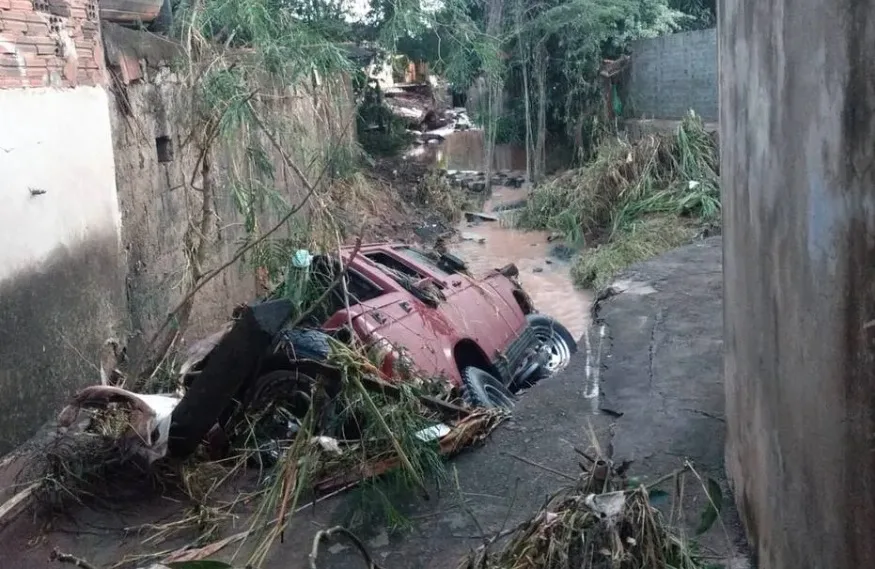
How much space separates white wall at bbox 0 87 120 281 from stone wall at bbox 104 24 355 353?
0.29m

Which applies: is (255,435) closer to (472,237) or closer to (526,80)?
(472,237)

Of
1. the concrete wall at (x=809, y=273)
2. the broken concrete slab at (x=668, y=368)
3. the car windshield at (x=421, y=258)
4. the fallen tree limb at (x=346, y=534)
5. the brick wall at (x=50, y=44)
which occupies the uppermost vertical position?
the brick wall at (x=50, y=44)

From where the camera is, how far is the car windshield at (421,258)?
7.74 meters

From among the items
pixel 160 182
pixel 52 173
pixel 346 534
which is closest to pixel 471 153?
pixel 160 182

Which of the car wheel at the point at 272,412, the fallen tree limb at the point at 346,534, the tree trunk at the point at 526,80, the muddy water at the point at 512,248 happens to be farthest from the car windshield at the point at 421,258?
the tree trunk at the point at 526,80

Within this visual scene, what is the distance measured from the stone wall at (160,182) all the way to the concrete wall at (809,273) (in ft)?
15.2

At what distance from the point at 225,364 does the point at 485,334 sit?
2973 millimetres

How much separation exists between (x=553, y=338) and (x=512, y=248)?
7.26 meters

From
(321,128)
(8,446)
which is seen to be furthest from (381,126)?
(8,446)

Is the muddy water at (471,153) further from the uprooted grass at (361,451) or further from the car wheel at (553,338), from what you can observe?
the uprooted grass at (361,451)

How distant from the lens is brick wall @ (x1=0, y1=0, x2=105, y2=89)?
5.99 metres

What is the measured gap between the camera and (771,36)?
2564 millimetres

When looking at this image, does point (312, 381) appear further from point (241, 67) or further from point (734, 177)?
point (241, 67)

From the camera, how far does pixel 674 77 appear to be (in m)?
17.0
